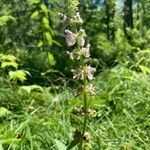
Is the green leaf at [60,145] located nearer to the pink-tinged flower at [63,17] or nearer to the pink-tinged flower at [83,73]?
the pink-tinged flower at [83,73]

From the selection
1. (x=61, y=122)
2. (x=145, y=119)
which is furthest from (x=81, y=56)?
(x=145, y=119)

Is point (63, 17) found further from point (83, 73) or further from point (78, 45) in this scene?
point (83, 73)

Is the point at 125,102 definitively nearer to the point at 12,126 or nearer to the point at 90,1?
the point at 12,126

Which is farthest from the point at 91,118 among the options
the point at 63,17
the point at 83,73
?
the point at 63,17

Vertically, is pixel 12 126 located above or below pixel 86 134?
below

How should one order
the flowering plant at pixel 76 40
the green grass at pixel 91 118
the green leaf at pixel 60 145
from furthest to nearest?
the green grass at pixel 91 118
the green leaf at pixel 60 145
the flowering plant at pixel 76 40

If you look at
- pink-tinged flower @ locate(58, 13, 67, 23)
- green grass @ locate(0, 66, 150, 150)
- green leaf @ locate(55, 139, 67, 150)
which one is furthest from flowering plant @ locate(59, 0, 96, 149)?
green leaf @ locate(55, 139, 67, 150)

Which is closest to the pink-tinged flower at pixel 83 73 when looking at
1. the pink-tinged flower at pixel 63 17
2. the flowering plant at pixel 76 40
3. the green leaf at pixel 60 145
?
the flowering plant at pixel 76 40

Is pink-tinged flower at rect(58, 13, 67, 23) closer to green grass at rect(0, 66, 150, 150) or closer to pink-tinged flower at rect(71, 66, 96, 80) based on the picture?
pink-tinged flower at rect(71, 66, 96, 80)
